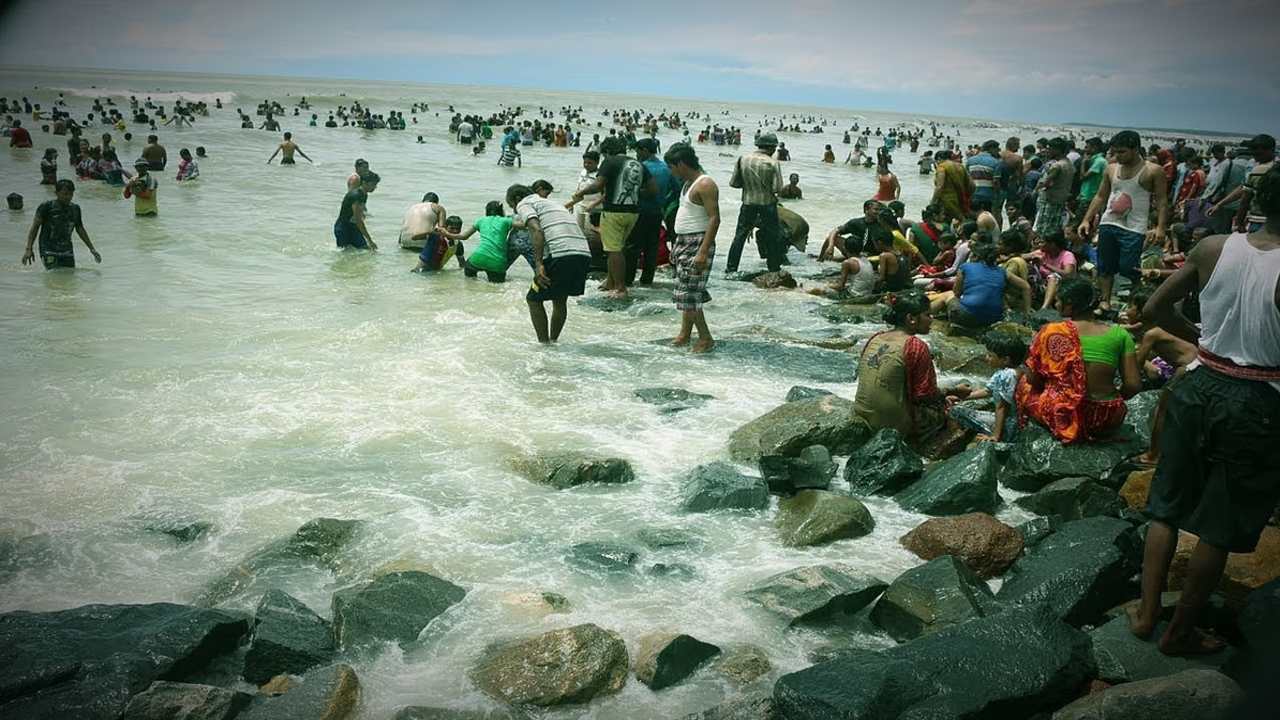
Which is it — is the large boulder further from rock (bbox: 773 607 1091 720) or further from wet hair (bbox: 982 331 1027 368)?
wet hair (bbox: 982 331 1027 368)

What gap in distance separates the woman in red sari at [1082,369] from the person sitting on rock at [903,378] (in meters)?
0.80

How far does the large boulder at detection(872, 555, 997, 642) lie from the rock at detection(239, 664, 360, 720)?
2.45 m

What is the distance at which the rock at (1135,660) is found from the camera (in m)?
3.19

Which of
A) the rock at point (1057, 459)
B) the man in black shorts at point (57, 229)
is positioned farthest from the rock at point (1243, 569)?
the man in black shorts at point (57, 229)

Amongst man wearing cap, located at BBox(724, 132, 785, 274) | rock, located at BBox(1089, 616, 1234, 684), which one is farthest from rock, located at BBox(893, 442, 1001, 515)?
man wearing cap, located at BBox(724, 132, 785, 274)

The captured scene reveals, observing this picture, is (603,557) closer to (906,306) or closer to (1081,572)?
(1081,572)

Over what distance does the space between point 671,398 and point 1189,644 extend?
4507 mm

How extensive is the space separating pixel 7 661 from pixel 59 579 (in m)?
1.23

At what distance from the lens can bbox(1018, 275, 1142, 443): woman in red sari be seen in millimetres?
5258

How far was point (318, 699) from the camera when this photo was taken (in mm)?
3248

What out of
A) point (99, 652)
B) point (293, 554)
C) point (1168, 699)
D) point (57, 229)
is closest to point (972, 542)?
point (1168, 699)

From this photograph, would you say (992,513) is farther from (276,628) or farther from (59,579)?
(59,579)

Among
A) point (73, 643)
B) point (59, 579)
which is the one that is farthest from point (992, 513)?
point (59, 579)

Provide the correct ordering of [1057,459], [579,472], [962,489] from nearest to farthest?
[962,489] → [1057,459] → [579,472]
